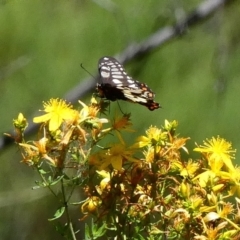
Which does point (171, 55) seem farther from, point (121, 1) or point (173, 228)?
point (173, 228)

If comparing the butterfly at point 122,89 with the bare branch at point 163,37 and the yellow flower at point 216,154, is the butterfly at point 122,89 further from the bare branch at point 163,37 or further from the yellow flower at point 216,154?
the bare branch at point 163,37

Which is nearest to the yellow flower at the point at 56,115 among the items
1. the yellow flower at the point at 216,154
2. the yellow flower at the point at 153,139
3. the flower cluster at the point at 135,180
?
the flower cluster at the point at 135,180

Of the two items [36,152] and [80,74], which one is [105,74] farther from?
[80,74]

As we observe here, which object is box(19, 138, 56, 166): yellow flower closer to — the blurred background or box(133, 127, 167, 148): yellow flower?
box(133, 127, 167, 148): yellow flower

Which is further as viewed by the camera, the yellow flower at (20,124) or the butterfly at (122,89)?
the butterfly at (122,89)

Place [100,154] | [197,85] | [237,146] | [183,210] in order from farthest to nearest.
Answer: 1. [197,85]
2. [237,146]
3. [100,154]
4. [183,210]

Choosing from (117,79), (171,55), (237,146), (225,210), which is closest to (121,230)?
(225,210)
